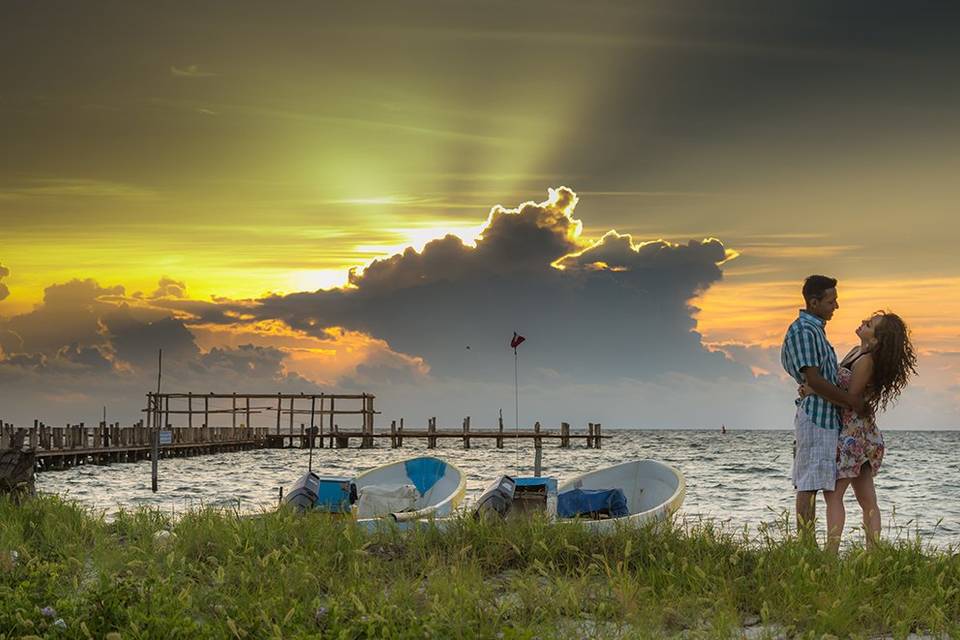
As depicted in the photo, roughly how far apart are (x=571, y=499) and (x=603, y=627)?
16.9 feet

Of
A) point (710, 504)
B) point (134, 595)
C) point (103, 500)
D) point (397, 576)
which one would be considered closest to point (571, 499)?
point (397, 576)

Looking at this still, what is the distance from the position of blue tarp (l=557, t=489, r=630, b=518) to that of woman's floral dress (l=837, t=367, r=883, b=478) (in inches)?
146

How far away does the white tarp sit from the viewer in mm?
12620

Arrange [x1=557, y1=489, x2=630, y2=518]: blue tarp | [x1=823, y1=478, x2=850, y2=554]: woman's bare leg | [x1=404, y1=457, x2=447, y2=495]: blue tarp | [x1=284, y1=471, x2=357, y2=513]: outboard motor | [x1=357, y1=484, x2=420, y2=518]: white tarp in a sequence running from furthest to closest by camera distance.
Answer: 1. [x1=404, y1=457, x2=447, y2=495]: blue tarp
2. [x1=284, y1=471, x2=357, y2=513]: outboard motor
3. [x1=357, y1=484, x2=420, y2=518]: white tarp
4. [x1=557, y1=489, x2=630, y2=518]: blue tarp
5. [x1=823, y1=478, x2=850, y2=554]: woman's bare leg

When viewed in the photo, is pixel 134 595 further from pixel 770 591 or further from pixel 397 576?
pixel 770 591

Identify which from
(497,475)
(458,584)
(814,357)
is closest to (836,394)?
(814,357)

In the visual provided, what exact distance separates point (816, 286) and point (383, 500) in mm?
6569

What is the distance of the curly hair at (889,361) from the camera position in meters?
8.13

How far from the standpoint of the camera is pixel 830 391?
802 centimetres

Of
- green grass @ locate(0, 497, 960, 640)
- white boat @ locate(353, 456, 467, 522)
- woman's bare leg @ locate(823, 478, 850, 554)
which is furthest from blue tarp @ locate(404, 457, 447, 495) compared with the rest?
woman's bare leg @ locate(823, 478, 850, 554)

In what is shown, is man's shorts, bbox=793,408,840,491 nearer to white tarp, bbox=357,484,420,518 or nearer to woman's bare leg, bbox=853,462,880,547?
woman's bare leg, bbox=853,462,880,547

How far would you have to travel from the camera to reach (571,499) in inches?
454

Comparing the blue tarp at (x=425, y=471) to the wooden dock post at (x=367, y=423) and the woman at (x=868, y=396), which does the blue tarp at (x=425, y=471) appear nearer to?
the woman at (x=868, y=396)

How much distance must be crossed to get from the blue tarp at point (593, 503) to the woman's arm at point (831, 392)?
13.0ft
